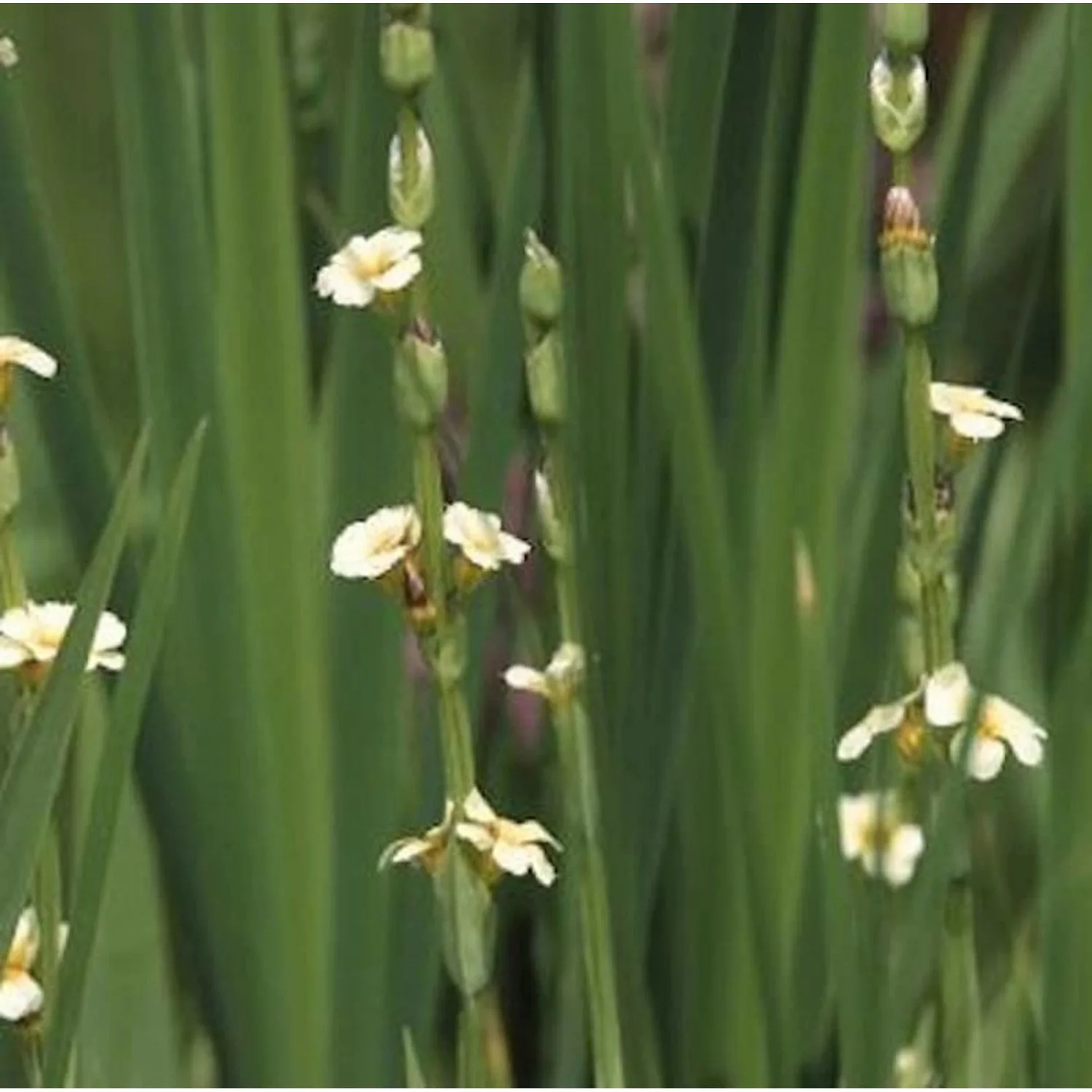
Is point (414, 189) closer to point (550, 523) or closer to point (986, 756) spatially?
point (550, 523)

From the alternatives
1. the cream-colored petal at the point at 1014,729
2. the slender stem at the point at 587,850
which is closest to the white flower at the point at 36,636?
the slender stem at the point at 587,850

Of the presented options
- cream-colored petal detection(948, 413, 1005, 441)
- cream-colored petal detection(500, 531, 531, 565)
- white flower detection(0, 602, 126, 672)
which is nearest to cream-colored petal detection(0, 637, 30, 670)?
white flower detection(0, 602, 126, 672)

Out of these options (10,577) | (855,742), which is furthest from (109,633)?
(855,742)

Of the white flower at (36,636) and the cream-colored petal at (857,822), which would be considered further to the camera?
the cream-colored petal at (857,822)

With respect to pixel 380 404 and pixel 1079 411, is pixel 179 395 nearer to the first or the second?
pixel 380 404

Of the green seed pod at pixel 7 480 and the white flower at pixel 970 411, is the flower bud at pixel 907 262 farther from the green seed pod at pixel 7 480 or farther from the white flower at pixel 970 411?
the green seed pod at pixel 7 480

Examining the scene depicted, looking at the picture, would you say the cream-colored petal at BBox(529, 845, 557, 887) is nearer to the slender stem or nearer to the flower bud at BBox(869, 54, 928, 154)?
the slender stem
